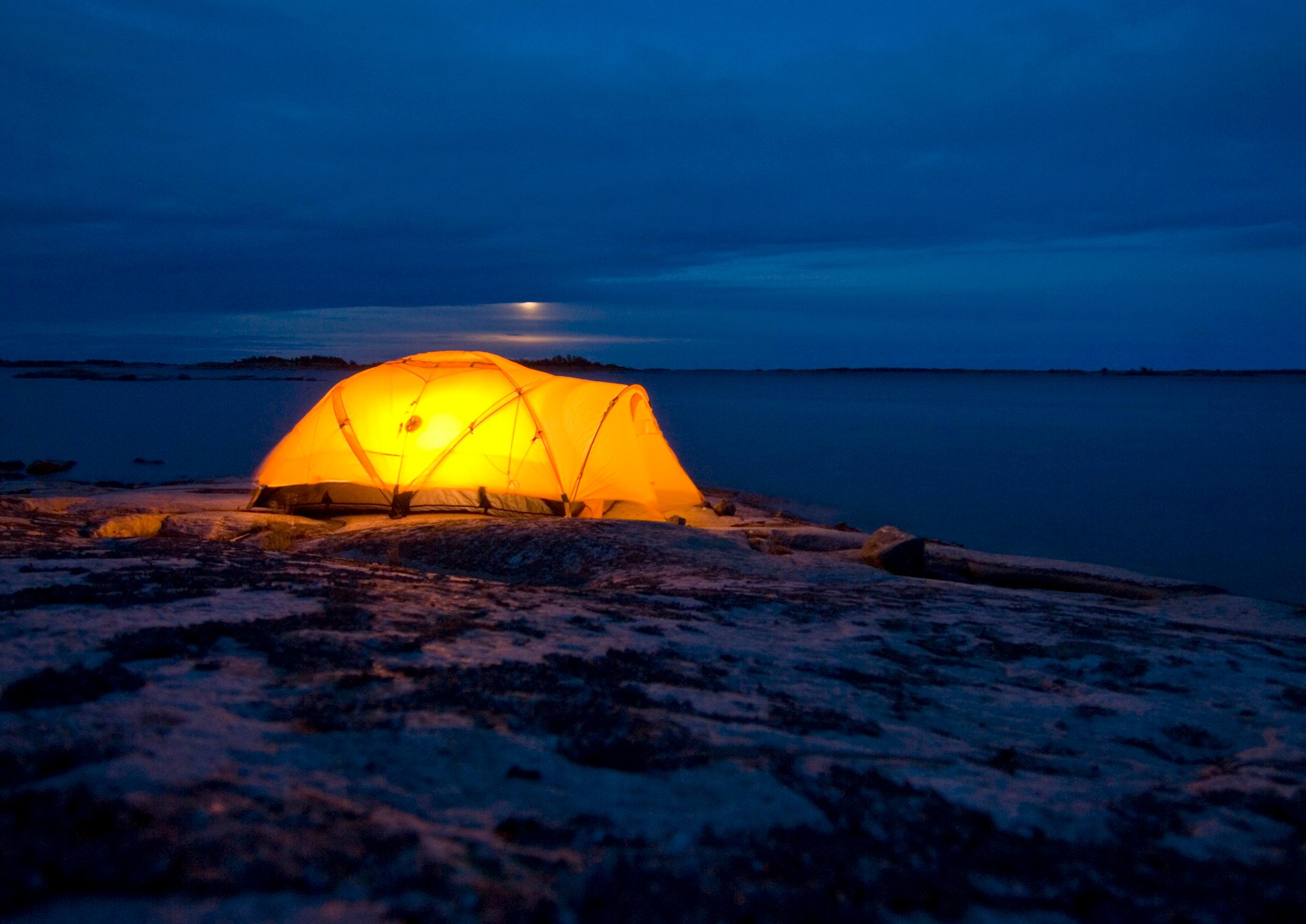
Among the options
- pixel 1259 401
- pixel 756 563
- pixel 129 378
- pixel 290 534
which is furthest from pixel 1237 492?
pixel 129 378

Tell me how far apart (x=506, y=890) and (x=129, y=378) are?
469 ft

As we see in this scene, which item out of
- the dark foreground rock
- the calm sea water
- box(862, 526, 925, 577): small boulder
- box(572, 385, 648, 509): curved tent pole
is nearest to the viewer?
the dark foreground rock

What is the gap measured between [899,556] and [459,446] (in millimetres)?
6451

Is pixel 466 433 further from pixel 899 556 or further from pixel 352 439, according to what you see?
pixel 899 556

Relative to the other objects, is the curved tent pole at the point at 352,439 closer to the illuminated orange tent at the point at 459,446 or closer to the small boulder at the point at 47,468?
the illuminated orange tent at the point at 459,446

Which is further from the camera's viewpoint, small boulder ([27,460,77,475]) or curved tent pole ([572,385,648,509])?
small boulder ([27,460,77,475])

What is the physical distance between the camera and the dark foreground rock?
2.37 m

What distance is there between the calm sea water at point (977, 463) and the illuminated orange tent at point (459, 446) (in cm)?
871

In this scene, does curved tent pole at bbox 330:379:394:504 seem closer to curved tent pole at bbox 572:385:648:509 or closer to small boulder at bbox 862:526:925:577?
curved tent pole at bbox 572:385:648:509

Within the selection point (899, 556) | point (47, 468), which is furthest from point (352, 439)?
point (47, 468)

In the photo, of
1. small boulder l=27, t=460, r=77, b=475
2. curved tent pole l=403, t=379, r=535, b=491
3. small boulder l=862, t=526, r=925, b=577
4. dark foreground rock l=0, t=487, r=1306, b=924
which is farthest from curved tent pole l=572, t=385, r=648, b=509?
small boulder l=27, t=460, r=77, b=475

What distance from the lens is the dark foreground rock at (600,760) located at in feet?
7.76

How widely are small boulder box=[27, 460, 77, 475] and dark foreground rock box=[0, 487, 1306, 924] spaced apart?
2076cm

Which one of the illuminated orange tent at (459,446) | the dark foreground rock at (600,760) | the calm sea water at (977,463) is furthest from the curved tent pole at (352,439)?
the calm sea water at (977,463)
